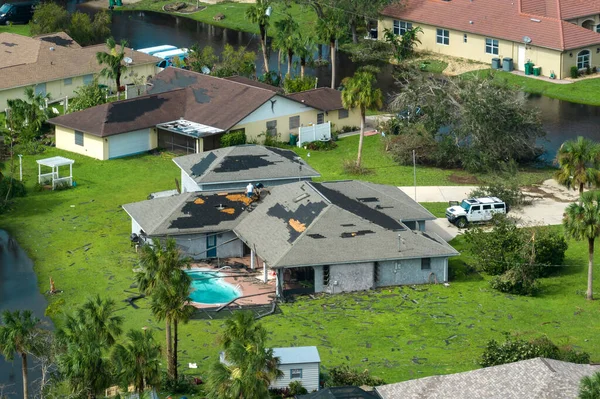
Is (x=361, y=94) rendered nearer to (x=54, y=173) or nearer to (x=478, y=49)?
(x=54, y=173)

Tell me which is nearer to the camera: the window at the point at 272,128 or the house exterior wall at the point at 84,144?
the house exterior wall at the point at 84,144

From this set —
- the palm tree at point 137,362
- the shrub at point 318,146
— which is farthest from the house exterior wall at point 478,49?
the palm tree at point 137,362

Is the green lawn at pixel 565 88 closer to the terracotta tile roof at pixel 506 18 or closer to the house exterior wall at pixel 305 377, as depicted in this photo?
the terracotta tile roof at pixel 506 18

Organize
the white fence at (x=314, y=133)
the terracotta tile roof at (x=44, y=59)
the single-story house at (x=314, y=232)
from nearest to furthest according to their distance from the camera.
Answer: the single-story house at (x=314, y=232)
the white fence at (x=314, y=133)
the terracotta tile roof at (x=44, y=59)

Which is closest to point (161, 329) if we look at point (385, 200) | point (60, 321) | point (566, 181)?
point (60, 321)

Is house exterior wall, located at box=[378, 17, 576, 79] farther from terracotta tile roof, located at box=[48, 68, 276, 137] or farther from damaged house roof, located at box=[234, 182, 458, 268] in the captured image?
damaged house roof, located at box=[234, 182, 458, 268]

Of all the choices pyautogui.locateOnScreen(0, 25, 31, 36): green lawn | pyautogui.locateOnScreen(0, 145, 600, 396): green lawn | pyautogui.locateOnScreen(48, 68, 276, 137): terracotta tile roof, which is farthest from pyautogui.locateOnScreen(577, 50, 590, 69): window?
pyautogui.locateOnScreen(0, 25, 31, 36): green lawn
